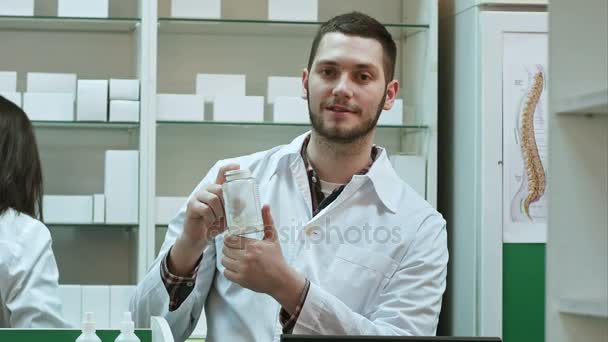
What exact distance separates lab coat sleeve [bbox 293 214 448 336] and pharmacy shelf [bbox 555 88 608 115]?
78 centimetres

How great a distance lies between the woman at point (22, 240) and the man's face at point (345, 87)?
30.5 inches

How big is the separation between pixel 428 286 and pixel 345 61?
61cm

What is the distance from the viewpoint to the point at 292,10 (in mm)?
3514

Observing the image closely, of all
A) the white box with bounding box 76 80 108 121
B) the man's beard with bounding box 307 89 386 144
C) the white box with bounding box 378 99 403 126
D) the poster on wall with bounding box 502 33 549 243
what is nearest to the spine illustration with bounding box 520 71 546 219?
the poster on wall with bounding box 502 33 549 243

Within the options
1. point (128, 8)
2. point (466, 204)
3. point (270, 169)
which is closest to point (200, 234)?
point (270, 169)

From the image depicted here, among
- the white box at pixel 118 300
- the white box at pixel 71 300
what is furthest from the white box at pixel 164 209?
the white box at pixel 71 300

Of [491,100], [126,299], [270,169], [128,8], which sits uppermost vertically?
[128,8]

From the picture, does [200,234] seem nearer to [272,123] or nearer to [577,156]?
[577,156]

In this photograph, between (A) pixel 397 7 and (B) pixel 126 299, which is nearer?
(B) pixel 126 299

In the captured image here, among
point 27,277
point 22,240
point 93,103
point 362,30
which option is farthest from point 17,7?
point 362,30

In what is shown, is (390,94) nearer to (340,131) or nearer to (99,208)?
(340,131)

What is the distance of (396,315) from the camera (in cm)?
220

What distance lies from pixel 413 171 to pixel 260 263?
1.64 m

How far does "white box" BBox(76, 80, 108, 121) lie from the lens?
11.1 ft
